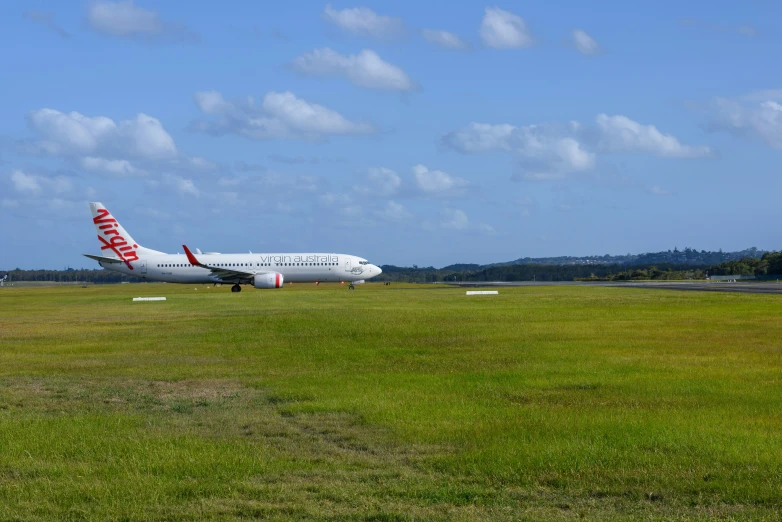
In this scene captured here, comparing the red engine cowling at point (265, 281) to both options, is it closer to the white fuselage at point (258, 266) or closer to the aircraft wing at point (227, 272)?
the aircraft wing at point (227, 272)

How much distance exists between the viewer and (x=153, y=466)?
963 centimetres

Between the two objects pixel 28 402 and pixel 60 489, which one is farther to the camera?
pixel 28 402

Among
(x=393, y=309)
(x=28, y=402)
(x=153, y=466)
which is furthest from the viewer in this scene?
(x=393, y=309)

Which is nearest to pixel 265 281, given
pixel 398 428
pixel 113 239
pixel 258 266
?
pixel 258 266

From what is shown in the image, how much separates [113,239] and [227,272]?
11.2m

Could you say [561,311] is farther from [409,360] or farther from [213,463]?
[213,463]

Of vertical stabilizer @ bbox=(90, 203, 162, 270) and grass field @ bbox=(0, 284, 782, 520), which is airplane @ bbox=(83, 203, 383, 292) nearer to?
vertical stabilizer @ bbox=(90, 203, 162, 270)

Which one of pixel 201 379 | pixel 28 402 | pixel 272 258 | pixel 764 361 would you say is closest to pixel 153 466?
pixel 28 402

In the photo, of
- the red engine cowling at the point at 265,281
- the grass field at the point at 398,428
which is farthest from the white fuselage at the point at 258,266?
the grass field at the point at 398,428

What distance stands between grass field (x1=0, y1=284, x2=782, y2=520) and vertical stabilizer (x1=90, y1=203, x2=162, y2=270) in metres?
54.6

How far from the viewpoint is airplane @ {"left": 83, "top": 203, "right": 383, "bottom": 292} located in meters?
77.5

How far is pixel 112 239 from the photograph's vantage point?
77.8 meters

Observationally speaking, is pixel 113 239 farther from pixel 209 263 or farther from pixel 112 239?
pixel 209 263

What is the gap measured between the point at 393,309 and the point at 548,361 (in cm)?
2171
